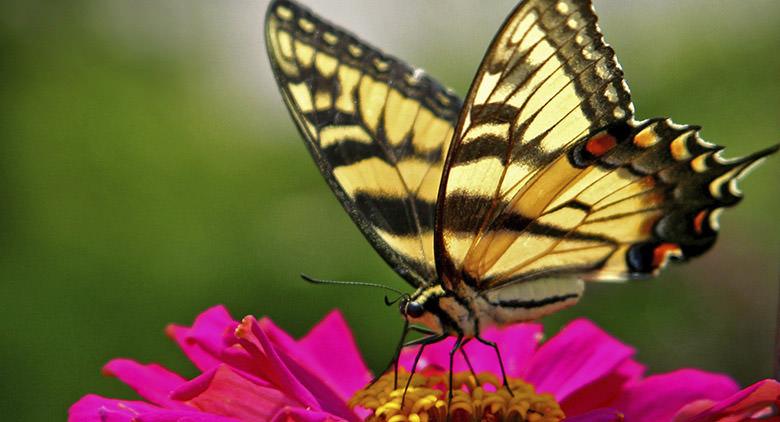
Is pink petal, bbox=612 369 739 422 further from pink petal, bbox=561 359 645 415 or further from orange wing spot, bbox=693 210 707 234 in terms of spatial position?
orange wing spot, bbox=693 210 707 234

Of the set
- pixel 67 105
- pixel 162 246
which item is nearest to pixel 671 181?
pixel 162 246

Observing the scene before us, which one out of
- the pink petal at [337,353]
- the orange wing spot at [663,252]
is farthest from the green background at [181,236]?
the orange wing spot at [663,252]

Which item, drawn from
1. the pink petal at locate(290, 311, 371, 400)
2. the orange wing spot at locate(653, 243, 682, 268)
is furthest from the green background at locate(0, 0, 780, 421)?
the orange wing spot at locate(653, 243, 682, 268)

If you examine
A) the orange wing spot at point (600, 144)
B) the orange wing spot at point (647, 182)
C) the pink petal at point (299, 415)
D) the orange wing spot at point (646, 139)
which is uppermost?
the orange wing spot at point (646, 139)

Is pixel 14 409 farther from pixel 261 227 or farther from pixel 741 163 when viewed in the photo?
pixel 741 163

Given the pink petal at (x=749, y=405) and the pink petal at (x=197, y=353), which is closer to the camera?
the pink petal at (x=749, y=405)

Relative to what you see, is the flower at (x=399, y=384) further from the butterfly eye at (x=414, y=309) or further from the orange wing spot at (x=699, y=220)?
the orange wing spot at (x=699, y=220)
